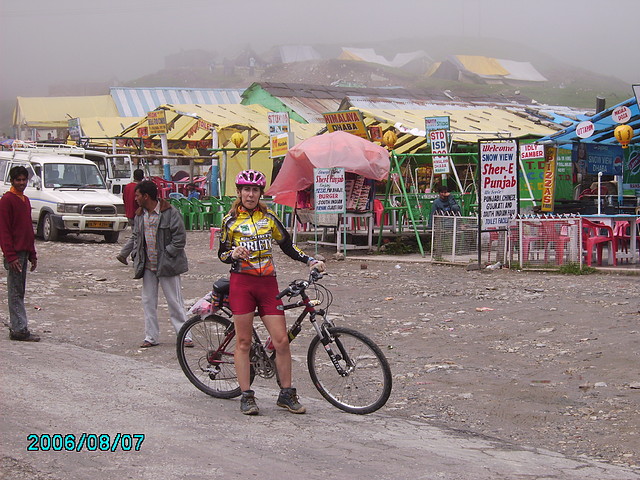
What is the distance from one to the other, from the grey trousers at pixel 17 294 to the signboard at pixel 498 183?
8.08m

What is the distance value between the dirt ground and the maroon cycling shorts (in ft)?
4.32

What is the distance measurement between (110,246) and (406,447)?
54.0 ft

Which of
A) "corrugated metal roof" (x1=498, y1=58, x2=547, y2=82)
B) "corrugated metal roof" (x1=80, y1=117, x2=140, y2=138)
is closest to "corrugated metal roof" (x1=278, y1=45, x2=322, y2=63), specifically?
"corrugated metal roof" (x1=498, y1=58, x2=547, y2=82)

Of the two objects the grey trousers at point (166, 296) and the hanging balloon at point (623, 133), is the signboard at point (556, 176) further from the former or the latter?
the grey trousers at point (166, 296)

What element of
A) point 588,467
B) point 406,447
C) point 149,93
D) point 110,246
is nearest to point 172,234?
point 406,447

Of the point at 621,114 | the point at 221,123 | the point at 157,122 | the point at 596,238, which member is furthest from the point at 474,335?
the point at 221,123

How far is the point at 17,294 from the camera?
30.6 ft

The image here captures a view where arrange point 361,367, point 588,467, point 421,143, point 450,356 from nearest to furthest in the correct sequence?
point 588,467, point 361,367, point 450,356, point 421,143

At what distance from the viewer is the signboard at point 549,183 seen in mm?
17375

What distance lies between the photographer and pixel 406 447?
18.6ft

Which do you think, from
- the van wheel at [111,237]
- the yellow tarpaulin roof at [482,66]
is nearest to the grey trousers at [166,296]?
the van wheel at [111,237]

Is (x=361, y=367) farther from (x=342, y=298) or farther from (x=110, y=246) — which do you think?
(x=110, y=246)

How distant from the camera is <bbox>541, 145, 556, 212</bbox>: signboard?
1738 centimetres

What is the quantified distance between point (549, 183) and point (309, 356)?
12.1 m
